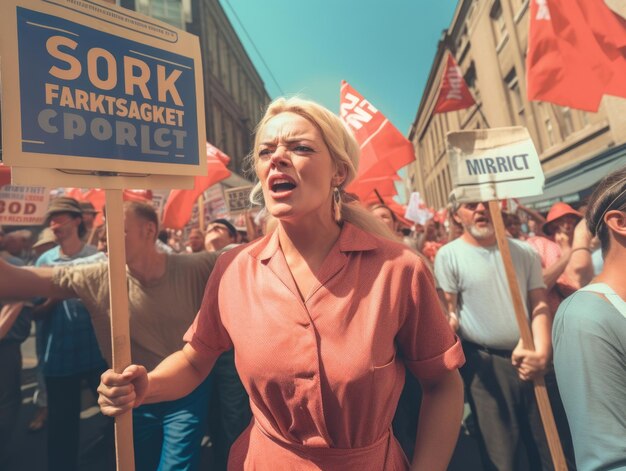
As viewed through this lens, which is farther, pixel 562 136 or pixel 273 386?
pixel 562 136

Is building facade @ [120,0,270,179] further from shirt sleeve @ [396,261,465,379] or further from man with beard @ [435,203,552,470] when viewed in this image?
shirt sleeve @ [396,261,465,379]

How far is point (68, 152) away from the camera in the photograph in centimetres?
123

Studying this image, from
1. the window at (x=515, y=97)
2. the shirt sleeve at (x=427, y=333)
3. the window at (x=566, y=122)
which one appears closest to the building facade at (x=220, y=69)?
the window at (x=515, y=97)

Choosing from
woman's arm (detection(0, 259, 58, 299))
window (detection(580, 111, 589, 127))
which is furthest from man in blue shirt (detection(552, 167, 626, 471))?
window (detection(580, 111, 589, 127))

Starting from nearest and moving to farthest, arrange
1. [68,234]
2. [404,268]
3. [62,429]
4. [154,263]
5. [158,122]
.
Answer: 1. [404,268]
2. [158,122]
3. [154,263]
4. [62,429]
5. [68,234]

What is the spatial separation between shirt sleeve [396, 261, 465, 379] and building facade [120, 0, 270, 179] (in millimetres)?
16132

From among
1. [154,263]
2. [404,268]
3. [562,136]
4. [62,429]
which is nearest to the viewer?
[404,268]

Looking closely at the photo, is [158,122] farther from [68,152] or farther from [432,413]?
[432,413]

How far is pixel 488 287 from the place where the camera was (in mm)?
2654

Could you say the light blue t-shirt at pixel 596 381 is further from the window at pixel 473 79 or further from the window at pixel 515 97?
the window at pixel 473 79

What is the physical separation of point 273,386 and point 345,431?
25 cm

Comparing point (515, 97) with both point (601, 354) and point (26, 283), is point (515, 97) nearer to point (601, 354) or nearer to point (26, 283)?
point (601, 354)

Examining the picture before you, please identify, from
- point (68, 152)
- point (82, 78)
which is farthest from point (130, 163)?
point (82, 78)

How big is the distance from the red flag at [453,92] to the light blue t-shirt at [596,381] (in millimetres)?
5929
